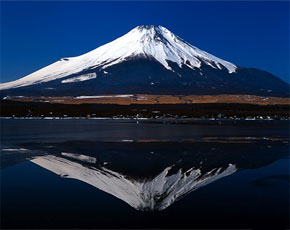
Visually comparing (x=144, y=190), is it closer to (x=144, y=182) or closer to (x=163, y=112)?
(x=144, y=182)

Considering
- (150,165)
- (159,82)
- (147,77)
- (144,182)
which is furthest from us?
(147,77)

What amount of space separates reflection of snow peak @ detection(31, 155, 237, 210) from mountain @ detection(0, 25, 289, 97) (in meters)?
118

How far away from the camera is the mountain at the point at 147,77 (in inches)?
5458

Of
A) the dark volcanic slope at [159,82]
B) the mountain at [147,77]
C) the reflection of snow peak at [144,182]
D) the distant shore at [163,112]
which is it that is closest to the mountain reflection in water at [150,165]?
the reflection of snow peak at [144,182]

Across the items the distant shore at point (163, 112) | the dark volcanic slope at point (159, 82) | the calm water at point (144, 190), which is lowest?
the calm water at point (144, 190)

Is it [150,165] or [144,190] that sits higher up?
[150,165]

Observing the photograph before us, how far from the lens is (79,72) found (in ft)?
561

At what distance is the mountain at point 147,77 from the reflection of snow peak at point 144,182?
386ft

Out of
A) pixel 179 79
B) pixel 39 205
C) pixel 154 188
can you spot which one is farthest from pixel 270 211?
pixel 179 79

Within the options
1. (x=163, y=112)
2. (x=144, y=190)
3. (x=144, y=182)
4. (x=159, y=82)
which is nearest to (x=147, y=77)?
(x=159, y=82)

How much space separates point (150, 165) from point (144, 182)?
253cm

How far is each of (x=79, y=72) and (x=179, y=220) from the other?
169 meters

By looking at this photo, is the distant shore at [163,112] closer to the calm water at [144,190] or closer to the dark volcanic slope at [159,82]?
the dark volcanic slope at [159,82]

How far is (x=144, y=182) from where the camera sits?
9.78 meters
